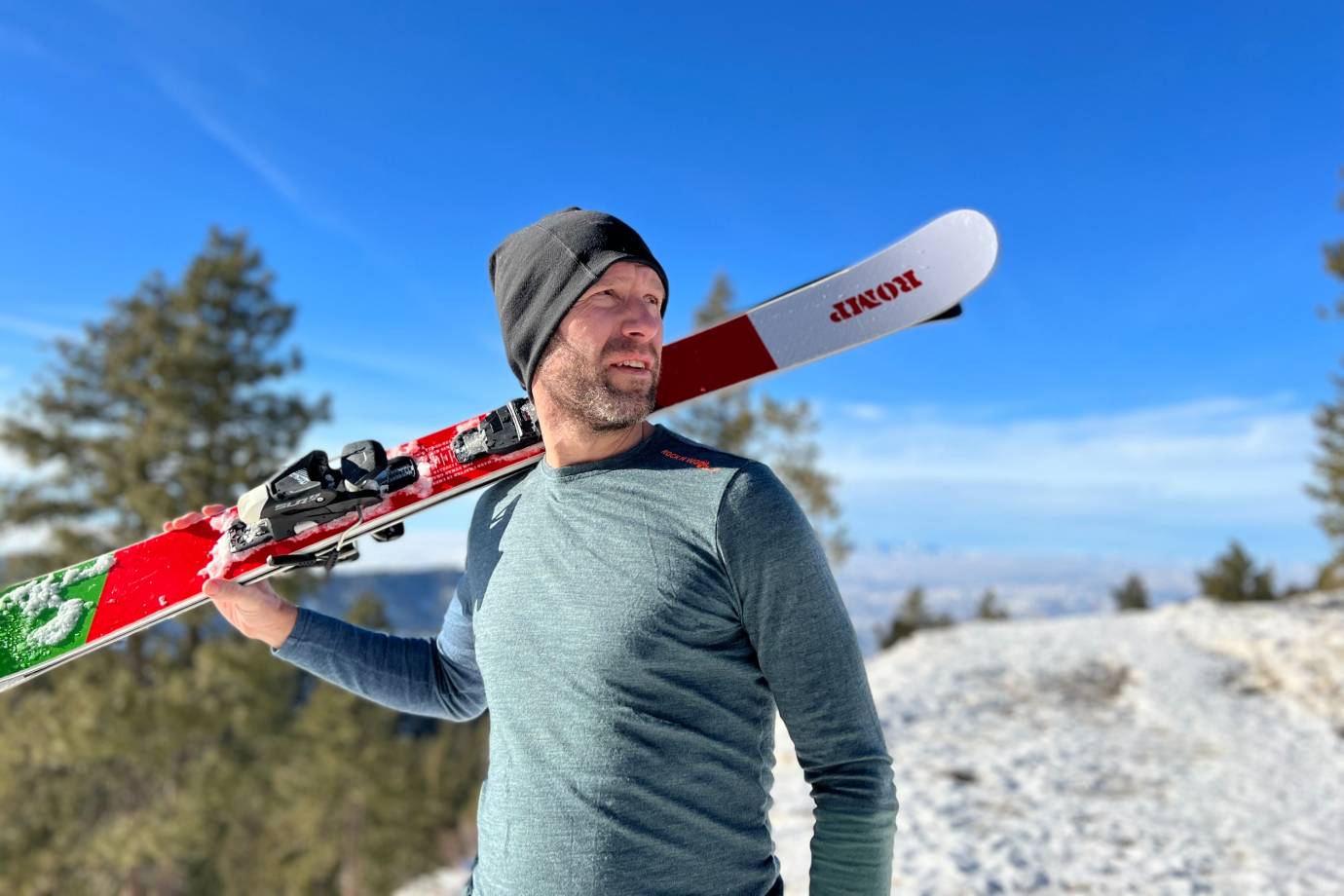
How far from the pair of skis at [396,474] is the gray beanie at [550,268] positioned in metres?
0.76

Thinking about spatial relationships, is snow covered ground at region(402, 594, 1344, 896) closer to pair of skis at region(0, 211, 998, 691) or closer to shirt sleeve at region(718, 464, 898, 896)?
pair of skis at region(0, 211, 998, 691)

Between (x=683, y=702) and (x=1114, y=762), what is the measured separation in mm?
8622

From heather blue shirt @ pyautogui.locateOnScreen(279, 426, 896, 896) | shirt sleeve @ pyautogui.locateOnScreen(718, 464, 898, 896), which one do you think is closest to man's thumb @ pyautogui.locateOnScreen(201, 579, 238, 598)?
heather blue shirt @ pyautogui.locateOnScreen(279, 426, 896, 896)

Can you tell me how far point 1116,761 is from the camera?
8.19 m

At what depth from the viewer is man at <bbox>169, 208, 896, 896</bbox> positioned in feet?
4.31

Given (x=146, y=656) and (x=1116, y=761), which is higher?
(x=146, y=656)

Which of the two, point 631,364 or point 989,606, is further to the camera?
point 989,606

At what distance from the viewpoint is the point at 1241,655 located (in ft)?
43.9

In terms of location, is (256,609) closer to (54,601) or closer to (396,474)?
(396,474)

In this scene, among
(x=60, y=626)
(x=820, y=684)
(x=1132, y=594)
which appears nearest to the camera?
(x=820, y=684)

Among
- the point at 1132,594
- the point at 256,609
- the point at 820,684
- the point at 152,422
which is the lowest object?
the point at 1132,594

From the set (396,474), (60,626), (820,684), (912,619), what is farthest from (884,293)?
(912,619)

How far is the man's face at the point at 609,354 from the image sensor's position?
156cm

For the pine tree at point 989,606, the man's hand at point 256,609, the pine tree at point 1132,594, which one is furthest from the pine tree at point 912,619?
the man's hand at point 256,609
